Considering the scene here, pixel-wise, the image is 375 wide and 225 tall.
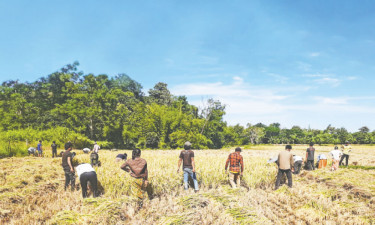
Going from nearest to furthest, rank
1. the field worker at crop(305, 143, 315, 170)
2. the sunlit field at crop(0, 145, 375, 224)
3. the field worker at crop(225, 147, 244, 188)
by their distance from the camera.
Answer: the sunlit field at crop(0, 145, 375, 224) < the field worker at crop(225, 147, 244, 188) < the field worker at crop(305, 143, 315, 170)

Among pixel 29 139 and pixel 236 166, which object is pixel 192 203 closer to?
pixel 236 166

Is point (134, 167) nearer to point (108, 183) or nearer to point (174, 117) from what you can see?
point (108, 183)

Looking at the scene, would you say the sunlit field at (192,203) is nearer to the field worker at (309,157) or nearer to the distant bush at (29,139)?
the field worker at (309,157)

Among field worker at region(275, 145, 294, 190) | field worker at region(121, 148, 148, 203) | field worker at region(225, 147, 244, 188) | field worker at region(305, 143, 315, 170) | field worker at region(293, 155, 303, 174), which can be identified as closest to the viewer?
field worker at region(121, 148, 148, 203)

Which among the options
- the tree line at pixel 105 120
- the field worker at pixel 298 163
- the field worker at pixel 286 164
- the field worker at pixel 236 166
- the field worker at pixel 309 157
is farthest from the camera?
the tree line at pixel 105 120

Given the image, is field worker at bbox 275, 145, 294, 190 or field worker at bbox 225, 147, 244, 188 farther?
field worker at bbox 275, 145, 294, 190

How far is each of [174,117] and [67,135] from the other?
17.5m

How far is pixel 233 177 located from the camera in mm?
7285

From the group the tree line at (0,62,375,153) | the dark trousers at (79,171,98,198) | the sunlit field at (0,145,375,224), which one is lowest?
the sunlit field at (0,145,375,224)

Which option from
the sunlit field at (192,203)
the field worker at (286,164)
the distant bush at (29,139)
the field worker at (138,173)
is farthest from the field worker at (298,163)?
the distant bush at (29,139)

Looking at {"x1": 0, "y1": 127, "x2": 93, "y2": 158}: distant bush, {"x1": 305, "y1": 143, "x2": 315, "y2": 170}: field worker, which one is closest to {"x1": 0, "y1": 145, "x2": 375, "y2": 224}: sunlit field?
{"x1": 305, "y1": 143, "x2": 315, "y2": 170}: field worker

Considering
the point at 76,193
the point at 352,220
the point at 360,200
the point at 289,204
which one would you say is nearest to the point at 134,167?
the point at 76,193

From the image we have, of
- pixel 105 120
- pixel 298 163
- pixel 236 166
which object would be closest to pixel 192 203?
pixel 236 166

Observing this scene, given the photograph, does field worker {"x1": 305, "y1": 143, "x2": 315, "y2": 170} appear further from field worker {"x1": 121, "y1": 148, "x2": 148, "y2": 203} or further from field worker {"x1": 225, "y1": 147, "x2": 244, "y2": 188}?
field worker {"x1": 121, "y1": 148, "x2": 148, "y2": 203}
